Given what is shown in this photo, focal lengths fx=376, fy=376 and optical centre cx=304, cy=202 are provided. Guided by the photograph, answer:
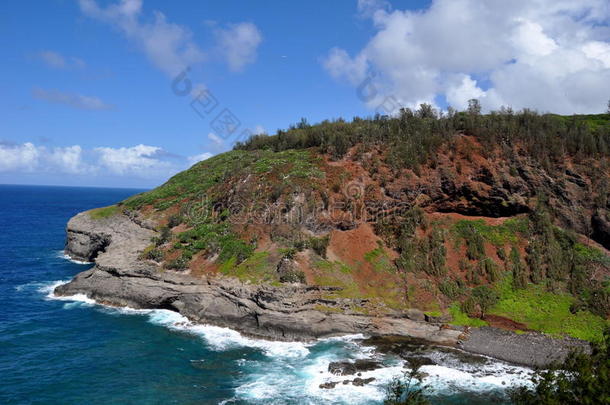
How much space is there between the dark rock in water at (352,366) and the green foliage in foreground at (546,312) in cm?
1485

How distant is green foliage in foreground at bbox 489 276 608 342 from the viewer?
33.0m

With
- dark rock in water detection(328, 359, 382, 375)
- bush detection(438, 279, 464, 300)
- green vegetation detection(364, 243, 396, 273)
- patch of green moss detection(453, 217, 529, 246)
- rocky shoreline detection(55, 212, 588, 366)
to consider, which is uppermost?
patch of green moss detection(453, 217, 529, 246)

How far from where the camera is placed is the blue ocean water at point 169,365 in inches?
959

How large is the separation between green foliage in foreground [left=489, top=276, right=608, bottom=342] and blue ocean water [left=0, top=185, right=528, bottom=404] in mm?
7755

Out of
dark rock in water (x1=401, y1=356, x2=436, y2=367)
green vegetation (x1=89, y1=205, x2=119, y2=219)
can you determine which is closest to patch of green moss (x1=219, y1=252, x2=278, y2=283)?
dark rock in water (x1=401, y1=356, x2=436, y2=367)

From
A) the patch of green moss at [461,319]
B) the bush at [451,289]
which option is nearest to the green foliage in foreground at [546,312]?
the patch of green moss at [461,319]

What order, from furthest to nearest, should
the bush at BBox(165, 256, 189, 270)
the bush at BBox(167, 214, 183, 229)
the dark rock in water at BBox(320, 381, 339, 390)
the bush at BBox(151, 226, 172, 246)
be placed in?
the bush at BBox(167, 214, 183, 229), the bush at BBox(151, 226, 172, 246), the bush at BBox(165, 256, 189, 270), the dark rock in water at BBox(320, 381, 339, 390)

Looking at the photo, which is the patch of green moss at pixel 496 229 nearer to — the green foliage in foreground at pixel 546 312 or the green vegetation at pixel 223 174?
the green foliage in foreground at pixel 546 312

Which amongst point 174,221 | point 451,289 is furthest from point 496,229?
point 174,221

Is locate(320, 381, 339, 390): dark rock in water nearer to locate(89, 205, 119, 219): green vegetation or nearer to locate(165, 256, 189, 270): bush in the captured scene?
locate(165, 256, 189, 270): bush

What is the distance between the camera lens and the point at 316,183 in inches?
1873

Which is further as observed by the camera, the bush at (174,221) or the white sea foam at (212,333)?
the bush at (174,221)

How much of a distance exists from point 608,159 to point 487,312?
1107 inches

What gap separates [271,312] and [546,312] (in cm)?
2564
